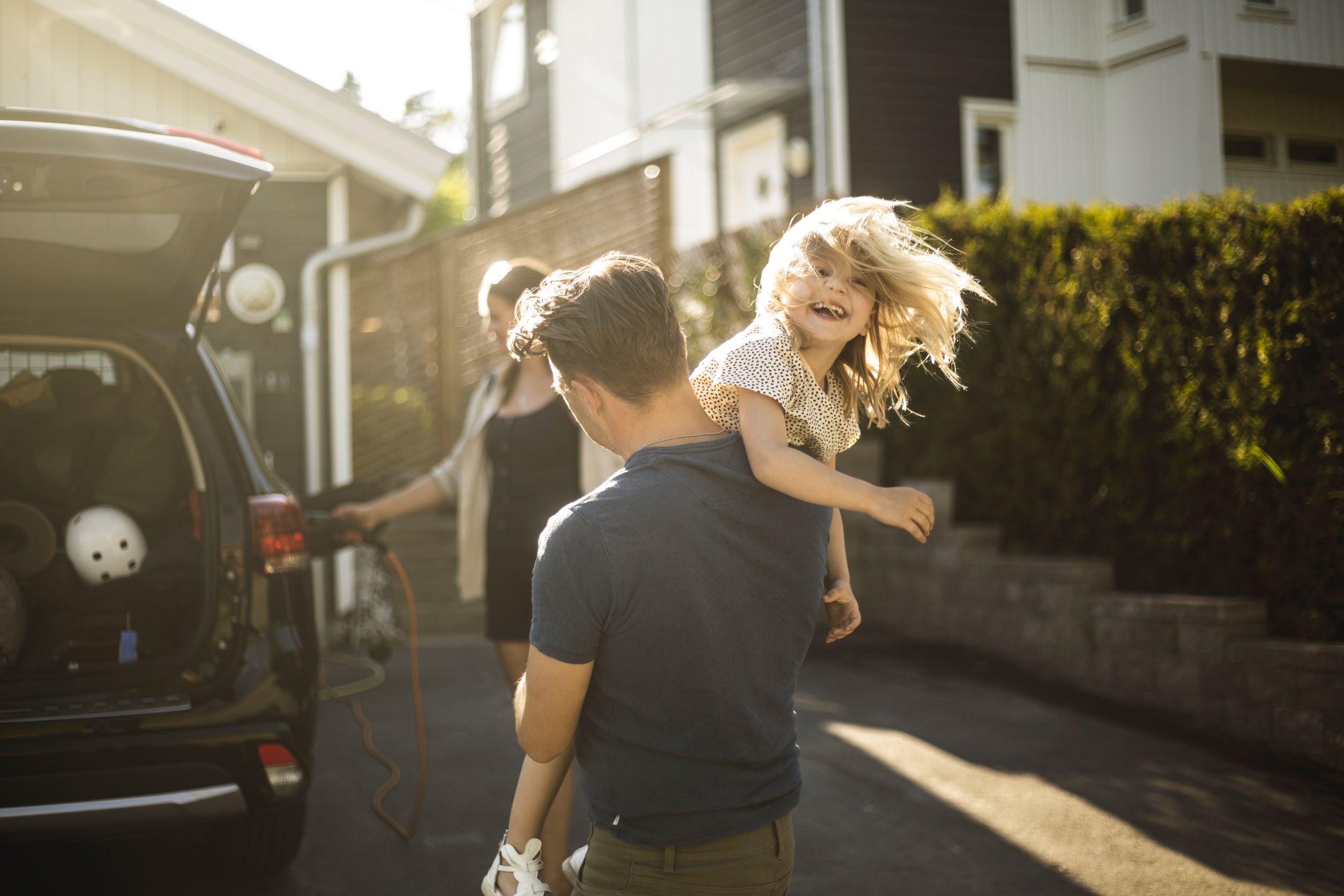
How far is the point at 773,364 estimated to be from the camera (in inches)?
80.9

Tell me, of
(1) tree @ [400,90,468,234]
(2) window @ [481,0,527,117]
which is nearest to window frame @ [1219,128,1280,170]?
(2) window @ [481,0,527,117]

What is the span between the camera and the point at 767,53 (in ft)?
43.0

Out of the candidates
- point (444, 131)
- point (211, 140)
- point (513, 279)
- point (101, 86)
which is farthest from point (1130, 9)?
point (444, 131)

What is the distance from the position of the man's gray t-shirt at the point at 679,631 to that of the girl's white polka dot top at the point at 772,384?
9.8 inches

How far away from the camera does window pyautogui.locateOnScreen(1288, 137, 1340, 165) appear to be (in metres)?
5.91

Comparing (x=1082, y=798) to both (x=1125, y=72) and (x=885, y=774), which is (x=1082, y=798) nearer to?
(x=885, y=774)

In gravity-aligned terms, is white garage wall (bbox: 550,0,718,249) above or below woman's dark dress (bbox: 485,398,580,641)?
above

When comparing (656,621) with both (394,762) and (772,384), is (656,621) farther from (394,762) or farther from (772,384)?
(394,762)

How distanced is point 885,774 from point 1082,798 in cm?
77

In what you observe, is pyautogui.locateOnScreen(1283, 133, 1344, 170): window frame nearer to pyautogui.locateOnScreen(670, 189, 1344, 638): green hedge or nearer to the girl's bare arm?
pyautogui.locateOnScreen(670, 189, 1344, 638): green hedge

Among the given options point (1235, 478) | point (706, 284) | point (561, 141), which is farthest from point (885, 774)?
point (561, 141)

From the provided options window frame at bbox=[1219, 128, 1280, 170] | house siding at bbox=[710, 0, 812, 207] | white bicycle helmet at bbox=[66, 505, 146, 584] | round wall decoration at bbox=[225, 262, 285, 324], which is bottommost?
white bicycle helmet at bbox=[66, 505, 146, 584]

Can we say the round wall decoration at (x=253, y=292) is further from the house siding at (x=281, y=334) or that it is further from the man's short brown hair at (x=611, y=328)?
the man's short brown hair at (x=611, y=328)

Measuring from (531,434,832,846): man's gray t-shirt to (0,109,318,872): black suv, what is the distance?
174 cm
